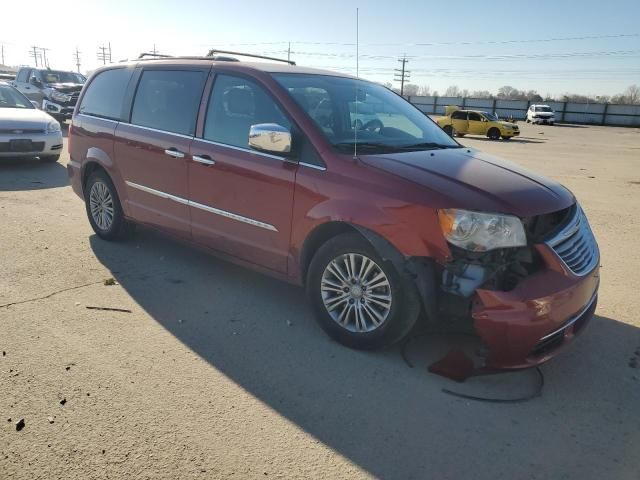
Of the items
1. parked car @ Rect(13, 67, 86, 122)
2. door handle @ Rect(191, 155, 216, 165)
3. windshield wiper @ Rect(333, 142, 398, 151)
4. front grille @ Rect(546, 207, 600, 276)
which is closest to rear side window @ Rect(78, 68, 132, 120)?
door handle @ Rect(191, 155, 216, 165)

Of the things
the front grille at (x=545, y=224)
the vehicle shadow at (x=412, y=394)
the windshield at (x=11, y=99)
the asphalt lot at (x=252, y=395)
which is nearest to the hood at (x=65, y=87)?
the windshield at (x=11, y=99)

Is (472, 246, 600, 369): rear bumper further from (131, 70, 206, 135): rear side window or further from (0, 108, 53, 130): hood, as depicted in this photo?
(0, 108, 53, 130): hood

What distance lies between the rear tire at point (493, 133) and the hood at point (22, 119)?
2420cm

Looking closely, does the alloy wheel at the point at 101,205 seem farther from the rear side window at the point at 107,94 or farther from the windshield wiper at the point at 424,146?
the windshield wiper at the point at 424,146

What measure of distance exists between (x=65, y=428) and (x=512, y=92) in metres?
101

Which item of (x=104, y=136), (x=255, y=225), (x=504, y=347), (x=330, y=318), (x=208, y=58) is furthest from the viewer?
(x=104, y=136)

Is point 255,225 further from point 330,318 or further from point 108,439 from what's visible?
point 108,439

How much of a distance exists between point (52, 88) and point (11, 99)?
829 cm

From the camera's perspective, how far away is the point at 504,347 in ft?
9.94

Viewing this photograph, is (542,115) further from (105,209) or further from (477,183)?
(477,183)

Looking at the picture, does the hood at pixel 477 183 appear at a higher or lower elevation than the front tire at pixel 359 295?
higher

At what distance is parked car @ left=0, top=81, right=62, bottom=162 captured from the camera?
9.52 m

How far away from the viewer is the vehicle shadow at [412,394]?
8.52 ft

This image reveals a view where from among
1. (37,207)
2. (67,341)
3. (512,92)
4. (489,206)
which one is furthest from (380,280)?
(512,92)
